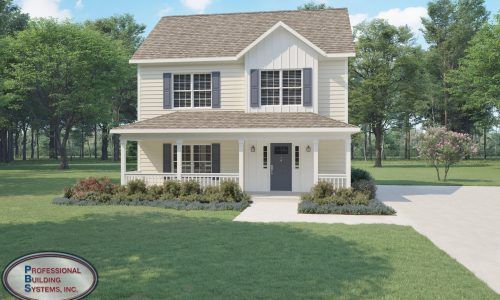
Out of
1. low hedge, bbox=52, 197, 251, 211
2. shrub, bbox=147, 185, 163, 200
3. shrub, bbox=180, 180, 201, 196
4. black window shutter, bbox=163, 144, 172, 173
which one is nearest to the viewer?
low hedge, bbox=52, 197, 251, 211

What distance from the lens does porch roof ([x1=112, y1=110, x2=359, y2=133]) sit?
54.4 ft

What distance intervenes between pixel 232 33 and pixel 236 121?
19.3 feet

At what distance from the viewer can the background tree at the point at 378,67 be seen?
4594 centimetres

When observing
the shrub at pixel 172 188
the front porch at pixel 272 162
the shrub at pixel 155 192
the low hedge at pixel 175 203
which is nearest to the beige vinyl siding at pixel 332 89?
the front porch at pixel 272 162

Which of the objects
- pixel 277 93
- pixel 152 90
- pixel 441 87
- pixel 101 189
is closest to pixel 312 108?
pixel 277 93

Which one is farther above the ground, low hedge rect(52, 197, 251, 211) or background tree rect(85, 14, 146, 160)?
background tree rect(85, 14, 146, 160)

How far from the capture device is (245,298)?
5609 mm

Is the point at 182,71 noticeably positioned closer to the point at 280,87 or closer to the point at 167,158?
the point at 167,158

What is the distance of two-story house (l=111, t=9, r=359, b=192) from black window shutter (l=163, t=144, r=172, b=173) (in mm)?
50

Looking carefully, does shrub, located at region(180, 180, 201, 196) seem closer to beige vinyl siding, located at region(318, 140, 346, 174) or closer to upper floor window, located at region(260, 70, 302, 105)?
upper floor window, located at region(260, 70, 302, 105)

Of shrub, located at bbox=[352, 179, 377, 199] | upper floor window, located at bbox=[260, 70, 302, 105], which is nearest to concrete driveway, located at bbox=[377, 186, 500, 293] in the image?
shrub, located at bbox=[352, 179, 377, 199]

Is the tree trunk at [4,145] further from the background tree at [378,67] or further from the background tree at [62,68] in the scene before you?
the background tree at [378,67]

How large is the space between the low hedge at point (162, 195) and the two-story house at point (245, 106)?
0.98 metres

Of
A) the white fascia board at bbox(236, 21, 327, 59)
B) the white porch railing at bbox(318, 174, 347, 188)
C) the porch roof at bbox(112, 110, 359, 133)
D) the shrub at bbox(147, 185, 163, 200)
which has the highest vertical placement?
the white fascia board at bbox(236, 21, 327, 59)
